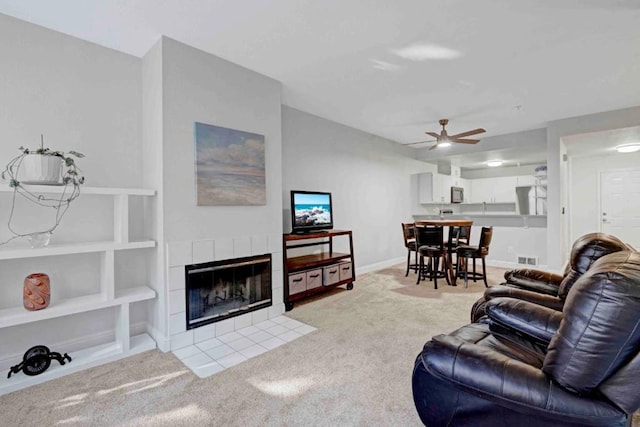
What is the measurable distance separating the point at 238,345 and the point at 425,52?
323 centimetres

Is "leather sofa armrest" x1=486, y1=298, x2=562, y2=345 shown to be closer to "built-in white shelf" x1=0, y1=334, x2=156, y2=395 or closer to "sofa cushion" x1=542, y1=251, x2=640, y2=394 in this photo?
"sofa cushion" x1=542, y1=251, x2=640, y2=394

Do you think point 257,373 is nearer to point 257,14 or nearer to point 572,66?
point 257,14

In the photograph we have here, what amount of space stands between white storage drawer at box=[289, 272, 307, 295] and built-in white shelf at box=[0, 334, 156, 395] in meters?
1.50

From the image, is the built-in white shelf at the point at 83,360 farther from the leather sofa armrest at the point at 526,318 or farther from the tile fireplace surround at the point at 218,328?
the leather sofa armrest at the point at 526,318

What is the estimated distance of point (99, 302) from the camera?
8.01 ft

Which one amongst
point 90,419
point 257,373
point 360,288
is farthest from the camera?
point 360,288

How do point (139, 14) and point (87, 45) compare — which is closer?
point (139, 14)

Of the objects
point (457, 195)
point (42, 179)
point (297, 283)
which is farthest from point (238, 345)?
point (457, 195)

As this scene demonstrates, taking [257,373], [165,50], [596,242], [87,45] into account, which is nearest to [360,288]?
[257,373]

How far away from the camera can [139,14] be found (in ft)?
7.63

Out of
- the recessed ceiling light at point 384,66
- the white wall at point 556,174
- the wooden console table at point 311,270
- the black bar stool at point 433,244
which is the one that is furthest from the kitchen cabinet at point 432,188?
the recessed ceiling light at point 384,66

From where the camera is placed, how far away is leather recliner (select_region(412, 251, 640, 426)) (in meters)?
1.04

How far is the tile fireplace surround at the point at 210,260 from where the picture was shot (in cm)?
266

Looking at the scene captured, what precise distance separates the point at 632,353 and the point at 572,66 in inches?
130
